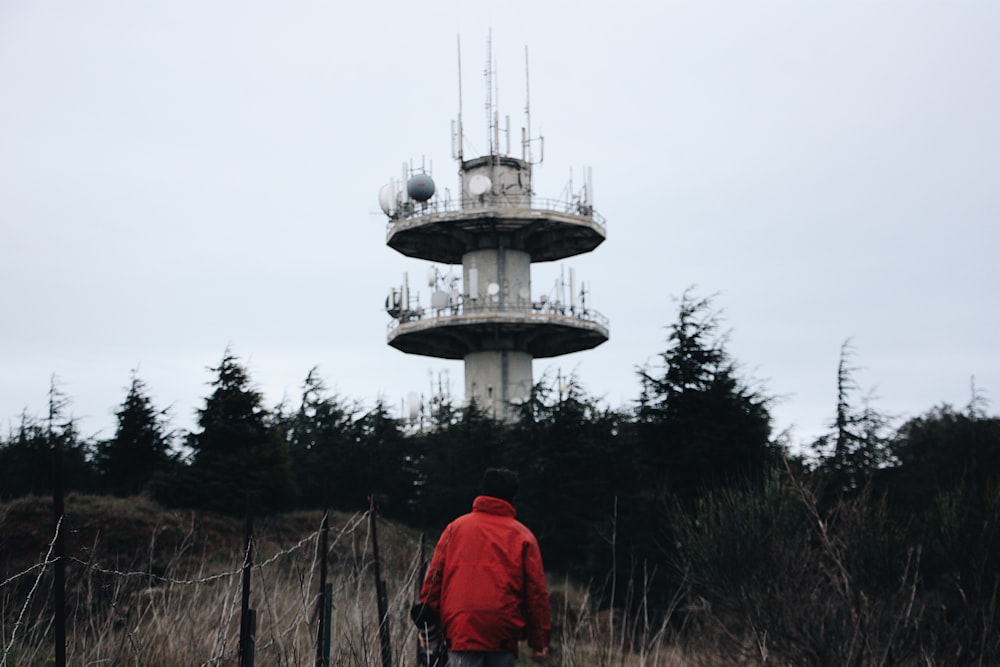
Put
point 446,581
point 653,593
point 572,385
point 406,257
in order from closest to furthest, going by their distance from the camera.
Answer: point 446,581
point 653,593
point 572,385
point 406,257

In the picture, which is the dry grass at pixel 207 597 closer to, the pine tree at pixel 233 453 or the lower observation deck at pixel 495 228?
the pine tree at pixel 233 453

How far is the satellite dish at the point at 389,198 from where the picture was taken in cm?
4766

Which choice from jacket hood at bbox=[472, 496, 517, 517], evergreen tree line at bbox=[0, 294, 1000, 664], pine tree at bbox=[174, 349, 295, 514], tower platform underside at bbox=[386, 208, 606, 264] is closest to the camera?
jacket hood at bbox=[472, 496, 517, 517]

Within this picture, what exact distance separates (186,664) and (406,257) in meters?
41.8

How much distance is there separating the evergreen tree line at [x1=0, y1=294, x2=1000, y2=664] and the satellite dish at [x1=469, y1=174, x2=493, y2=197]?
36.1 feet

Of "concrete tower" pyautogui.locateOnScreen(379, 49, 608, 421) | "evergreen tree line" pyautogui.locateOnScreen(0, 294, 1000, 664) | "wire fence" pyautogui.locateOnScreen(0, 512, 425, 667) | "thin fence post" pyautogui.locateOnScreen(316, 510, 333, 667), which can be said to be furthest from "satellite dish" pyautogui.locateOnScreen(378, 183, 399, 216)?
"thin fence post" pyautogui.locateOnScreen(316, 510, 333, 667)

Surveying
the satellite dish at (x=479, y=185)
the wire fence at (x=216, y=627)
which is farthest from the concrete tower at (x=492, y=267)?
the wire fence at (x=216, y=627)

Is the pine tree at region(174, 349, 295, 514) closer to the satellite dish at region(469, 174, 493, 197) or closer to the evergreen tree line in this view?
the evergreen tree line

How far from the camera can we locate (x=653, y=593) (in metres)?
26.3

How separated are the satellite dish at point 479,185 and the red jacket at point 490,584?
38.7m

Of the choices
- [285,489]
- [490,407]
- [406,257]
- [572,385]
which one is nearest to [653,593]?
[572,385]

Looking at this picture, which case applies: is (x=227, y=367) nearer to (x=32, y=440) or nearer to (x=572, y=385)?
(x=32, y=440)

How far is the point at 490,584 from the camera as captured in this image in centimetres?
739

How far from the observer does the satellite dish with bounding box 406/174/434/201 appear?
153 feet
